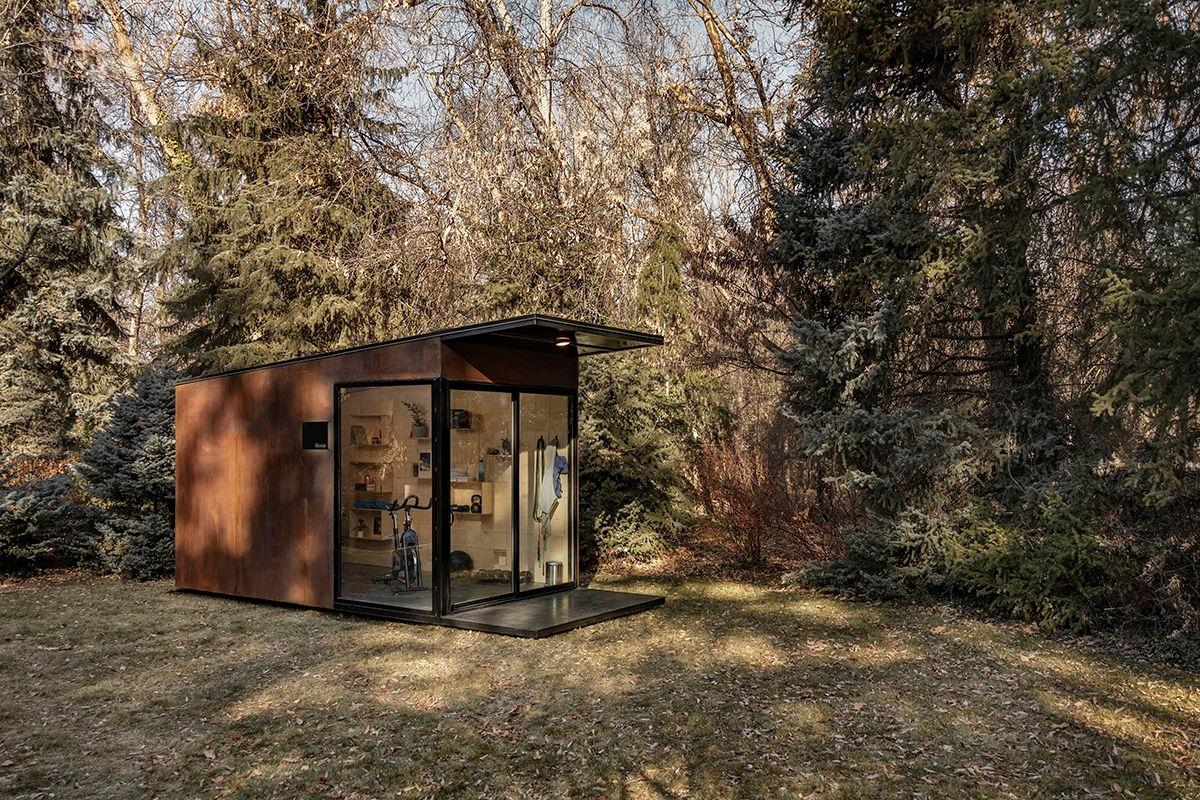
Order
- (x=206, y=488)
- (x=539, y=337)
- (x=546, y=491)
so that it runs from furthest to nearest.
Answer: (x=206, y=488) → (x=546, y=491) → (x=539, y=337)

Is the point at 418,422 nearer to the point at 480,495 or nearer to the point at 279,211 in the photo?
the point at 480,495

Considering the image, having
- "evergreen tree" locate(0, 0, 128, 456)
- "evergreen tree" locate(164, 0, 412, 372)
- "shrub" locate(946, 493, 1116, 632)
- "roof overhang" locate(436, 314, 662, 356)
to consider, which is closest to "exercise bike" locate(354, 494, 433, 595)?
"roof overhang" locate(436, 314, 662, 356)

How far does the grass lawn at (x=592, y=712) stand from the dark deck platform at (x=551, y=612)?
0.51 ft

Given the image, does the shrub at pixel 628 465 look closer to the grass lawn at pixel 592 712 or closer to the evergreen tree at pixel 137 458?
the grass lawn at pixel 592 712

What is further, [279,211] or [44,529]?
[279,211]

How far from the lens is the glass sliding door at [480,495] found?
8188 millimetres

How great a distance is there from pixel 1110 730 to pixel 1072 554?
2.52m

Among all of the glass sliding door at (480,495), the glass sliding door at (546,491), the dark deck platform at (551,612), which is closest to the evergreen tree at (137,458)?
the glass sliding door at (480,495)

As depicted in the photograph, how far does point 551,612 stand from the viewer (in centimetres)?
810

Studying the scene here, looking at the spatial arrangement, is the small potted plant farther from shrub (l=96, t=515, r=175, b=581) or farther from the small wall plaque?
shrub (l=96, t=515, r=175, b=581)

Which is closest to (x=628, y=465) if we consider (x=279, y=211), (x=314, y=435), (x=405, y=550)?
(x=405, y=550)

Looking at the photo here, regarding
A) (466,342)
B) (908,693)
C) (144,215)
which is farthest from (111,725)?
(144,215)

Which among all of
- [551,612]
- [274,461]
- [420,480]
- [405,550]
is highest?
[274,461]

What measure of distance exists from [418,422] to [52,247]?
35.4ft
